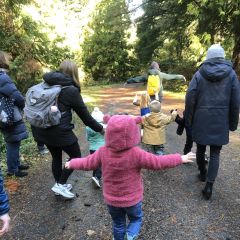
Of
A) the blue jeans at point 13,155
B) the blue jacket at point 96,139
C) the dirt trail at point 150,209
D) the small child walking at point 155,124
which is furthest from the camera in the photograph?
the small child walking at point 155,124

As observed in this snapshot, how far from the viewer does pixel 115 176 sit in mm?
3535

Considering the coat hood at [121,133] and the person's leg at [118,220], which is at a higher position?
the coat hood at [121,133]

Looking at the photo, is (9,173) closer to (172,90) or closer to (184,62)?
(172,90)

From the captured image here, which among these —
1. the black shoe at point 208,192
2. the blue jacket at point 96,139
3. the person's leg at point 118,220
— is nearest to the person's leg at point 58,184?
the blue jacket at point 96,139

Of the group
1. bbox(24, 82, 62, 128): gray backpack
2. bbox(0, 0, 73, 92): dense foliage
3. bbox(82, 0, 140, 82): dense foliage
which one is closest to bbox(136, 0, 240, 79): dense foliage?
bbox(82, 0, 140, 82): dense foliage

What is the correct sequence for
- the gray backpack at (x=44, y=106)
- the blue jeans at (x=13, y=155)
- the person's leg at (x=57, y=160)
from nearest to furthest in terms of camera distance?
the gray backpack at (x=44, y=106) → the person's leg at (x=57, y=160) → the blue jeans at (x=13, y=155)

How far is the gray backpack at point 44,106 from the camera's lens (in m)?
4.75

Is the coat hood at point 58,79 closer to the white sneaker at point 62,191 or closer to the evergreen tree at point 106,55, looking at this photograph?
the white sneaker at point 62,191

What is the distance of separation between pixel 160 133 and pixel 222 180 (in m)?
1.47

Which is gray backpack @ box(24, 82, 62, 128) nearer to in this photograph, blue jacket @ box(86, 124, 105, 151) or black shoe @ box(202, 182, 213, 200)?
blue jacket @ box(86, 124, 105, 151)

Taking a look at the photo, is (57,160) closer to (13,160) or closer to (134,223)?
(13,160)

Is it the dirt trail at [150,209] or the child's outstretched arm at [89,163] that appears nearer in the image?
the child's outstretched arm at [89,163]

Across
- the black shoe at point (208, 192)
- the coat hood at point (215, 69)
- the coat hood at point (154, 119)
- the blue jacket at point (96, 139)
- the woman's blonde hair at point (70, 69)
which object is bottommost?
the black shoe at point (208, 192)

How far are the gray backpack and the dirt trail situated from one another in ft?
4.19
